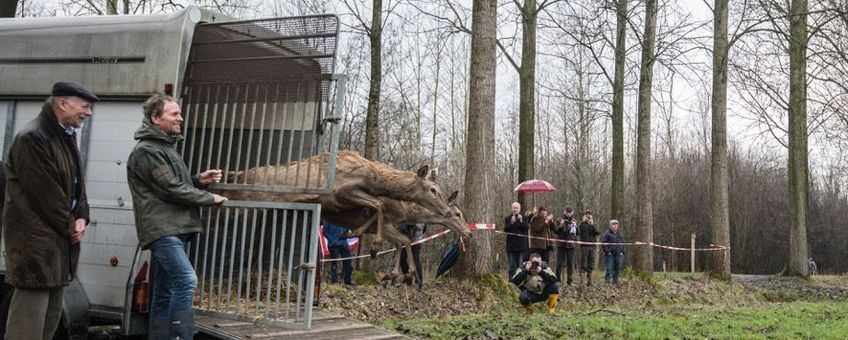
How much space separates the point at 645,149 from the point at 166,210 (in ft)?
58.6

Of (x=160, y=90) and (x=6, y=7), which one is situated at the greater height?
(x=6, y=7)

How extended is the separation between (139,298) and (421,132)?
111 ft

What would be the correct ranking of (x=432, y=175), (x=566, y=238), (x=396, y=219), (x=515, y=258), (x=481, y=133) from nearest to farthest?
(x=396, y=219)
(x=432, y=175)
(x=481, y=133)
(x=515, y=258)
(x=566, y=238)

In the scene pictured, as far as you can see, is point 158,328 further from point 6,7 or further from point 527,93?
point 527,93

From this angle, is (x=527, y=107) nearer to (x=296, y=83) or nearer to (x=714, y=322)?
(x=714, y=322)

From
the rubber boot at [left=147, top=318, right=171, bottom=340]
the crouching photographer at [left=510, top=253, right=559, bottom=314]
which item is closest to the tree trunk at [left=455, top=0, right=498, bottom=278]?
the crouching photographer at [left=510, top=253, right=559, bottom=314]

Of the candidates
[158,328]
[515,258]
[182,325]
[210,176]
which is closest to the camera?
[182,325]

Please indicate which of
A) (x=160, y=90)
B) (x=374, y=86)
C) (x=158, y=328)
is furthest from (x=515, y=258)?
(x=158, y=328)

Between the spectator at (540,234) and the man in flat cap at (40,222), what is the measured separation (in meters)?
13.3

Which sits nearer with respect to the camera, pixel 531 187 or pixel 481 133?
pixel 481 133

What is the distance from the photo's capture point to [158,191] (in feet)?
18.5

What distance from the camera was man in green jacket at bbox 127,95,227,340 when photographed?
558 cm

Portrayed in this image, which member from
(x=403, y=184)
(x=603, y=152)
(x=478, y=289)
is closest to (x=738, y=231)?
(x=603, y=152)

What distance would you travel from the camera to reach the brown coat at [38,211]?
4883 millimetres
